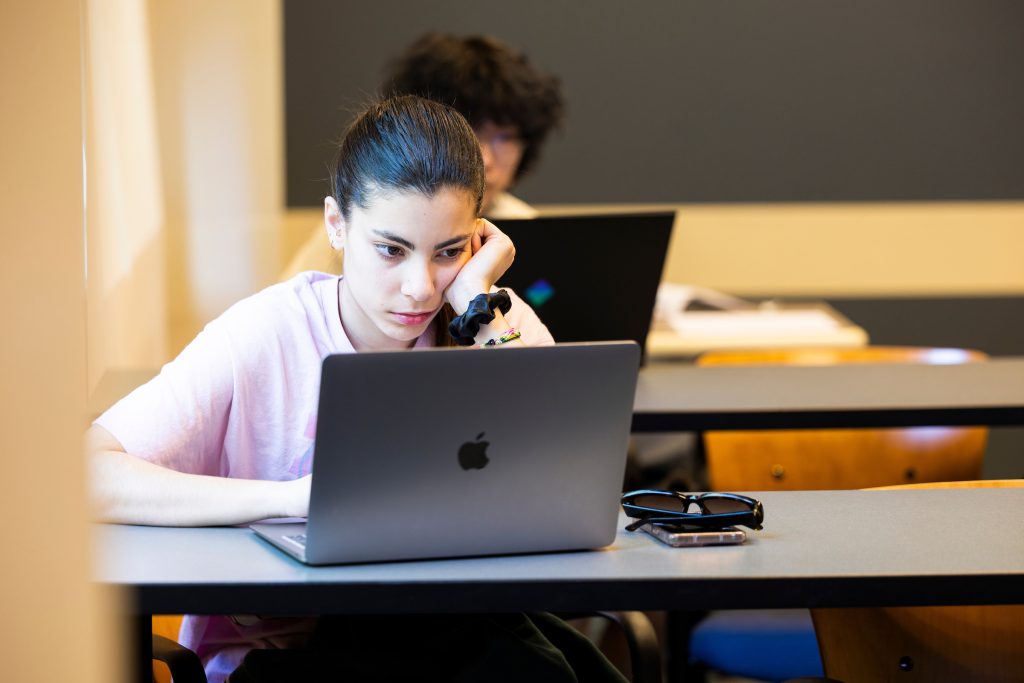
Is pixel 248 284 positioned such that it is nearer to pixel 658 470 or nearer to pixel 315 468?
pixel 658 470

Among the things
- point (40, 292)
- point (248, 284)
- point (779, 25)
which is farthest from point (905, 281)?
point (40, 292)

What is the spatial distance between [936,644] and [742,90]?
369 cm

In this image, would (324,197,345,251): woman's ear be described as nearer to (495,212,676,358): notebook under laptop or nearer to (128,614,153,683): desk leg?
(495,212,676,358): notebook under laptop

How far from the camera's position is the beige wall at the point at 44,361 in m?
0.76

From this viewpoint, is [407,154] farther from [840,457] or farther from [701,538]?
[840,457]

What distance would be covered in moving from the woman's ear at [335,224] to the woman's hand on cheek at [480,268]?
15 centimetres

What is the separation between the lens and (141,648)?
132cm

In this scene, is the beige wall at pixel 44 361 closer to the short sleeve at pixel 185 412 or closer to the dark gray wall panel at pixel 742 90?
the short sleeve at pixel 185 412

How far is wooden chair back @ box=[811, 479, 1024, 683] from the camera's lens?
153 cm

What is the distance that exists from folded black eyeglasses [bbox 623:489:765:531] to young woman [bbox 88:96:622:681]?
0.19 m

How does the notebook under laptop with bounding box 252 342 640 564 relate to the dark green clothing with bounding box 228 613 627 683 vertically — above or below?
above

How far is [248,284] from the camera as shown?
4.56 metres

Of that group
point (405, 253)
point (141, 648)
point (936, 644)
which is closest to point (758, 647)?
point (936, 644)

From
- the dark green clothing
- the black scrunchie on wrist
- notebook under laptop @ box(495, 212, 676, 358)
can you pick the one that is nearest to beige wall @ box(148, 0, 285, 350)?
notebook under laptop @ box(495, 212, 676, 358)
